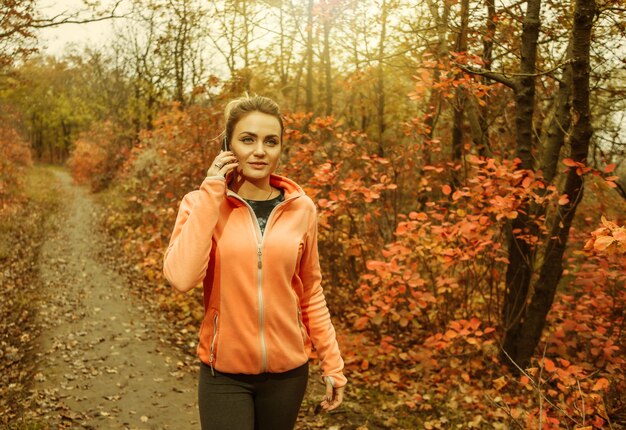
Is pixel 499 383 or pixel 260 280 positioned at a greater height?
pixel 260 280

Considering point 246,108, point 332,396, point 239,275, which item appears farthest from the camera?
point 332,396

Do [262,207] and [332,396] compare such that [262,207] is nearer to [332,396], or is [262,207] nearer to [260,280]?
[260,280]

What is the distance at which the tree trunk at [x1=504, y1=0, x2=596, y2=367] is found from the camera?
4488mm

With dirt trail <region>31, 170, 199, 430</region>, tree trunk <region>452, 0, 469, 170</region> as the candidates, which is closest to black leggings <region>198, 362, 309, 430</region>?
dirt trail <region>31, 170, 199, 430</region>

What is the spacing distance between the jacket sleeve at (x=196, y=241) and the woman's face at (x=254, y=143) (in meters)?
0.19

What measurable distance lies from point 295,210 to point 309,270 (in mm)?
335

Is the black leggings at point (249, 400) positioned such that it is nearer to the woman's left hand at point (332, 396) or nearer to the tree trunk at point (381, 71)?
the woman's left hand at point (332, 396)

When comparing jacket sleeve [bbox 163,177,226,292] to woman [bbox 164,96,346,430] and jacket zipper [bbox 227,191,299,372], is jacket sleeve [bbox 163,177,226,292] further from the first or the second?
jacket zipper [bbox 227,191,299,372]

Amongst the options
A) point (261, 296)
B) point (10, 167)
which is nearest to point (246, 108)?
point (261, 296)

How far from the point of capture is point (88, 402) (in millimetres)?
5477

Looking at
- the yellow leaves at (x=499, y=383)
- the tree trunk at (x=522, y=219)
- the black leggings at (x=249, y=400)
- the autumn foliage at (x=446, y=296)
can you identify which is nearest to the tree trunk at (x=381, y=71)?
the autumn foliage at (x=446, y=296)

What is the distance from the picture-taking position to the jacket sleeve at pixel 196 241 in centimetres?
213

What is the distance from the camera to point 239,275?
2.26 metres

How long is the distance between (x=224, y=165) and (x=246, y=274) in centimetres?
52
